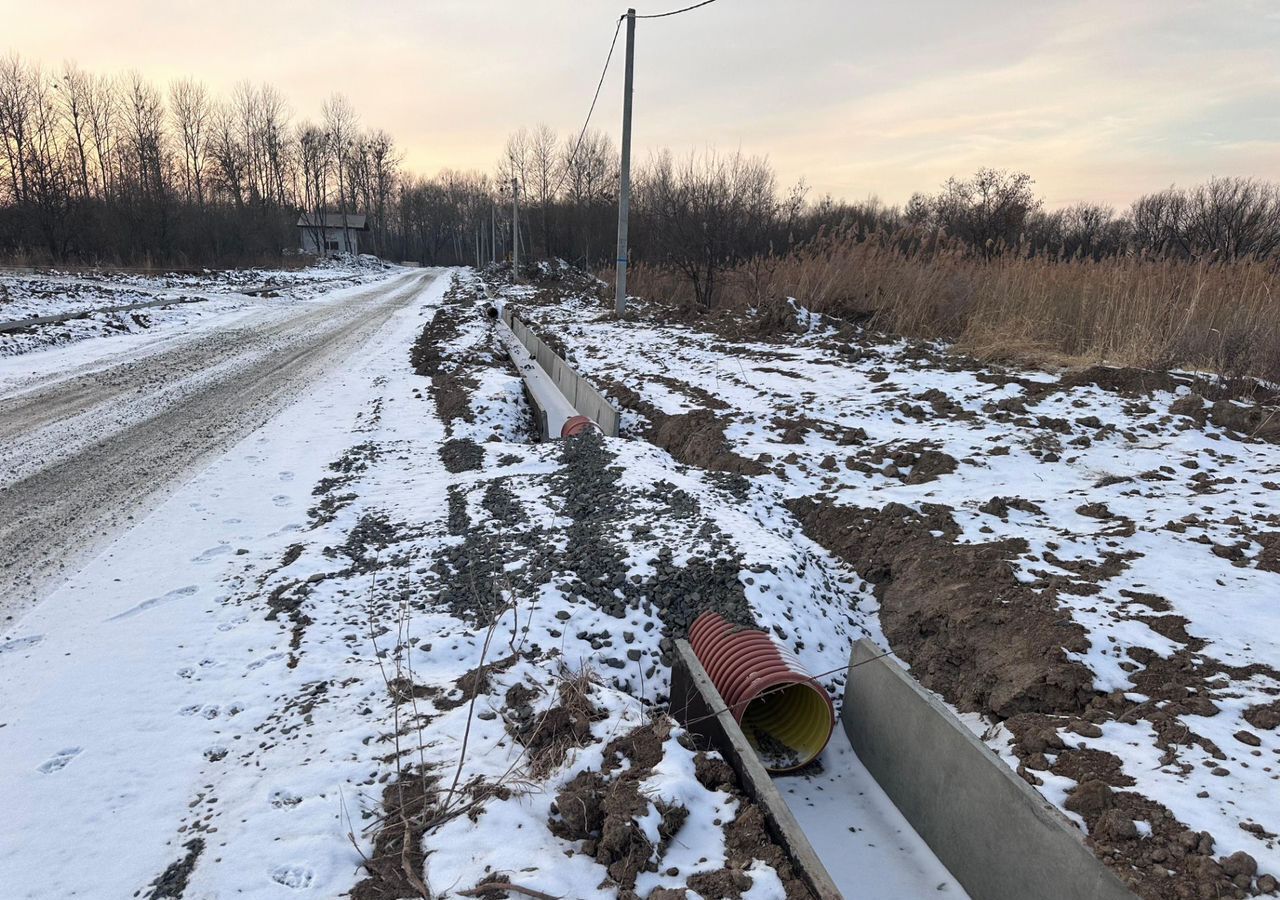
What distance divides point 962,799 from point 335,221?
310 ft

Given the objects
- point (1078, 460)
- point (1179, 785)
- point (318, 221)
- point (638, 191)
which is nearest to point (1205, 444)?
point (1078, 460)

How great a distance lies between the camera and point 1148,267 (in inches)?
380

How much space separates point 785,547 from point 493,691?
250 centimetres

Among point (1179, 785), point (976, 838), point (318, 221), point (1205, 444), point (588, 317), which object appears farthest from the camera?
point (318, 221)

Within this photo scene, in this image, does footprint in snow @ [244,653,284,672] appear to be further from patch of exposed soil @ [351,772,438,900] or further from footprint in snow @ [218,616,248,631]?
patch of exposed soil @ [351,772,438,900]

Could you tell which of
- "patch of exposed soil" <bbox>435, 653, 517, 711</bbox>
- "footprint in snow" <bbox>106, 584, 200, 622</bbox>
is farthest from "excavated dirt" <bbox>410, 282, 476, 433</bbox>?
"patch of exposed soil" <bbox>435, 653, 517, 711</bbox>

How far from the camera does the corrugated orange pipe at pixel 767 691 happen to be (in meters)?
3.59

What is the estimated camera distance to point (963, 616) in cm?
427

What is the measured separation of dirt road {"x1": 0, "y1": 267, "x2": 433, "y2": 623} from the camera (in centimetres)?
511

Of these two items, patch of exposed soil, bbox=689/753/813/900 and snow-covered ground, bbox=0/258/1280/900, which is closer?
patch of exposed soil, bbox=689/753/813/900

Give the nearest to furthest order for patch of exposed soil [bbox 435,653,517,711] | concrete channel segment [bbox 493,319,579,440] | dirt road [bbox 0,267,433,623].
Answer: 1. patch of exposed soil [bbox 435,653,517,711]
2. dirt road [bbox 0,267,433,623]
3. concrete channel segment [bbox 493,319,579,440]

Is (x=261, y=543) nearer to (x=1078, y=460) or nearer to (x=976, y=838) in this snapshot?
(x=976, y=838)

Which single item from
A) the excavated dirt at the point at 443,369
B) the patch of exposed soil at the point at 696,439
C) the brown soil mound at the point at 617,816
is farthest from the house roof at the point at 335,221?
the brown soil mound at the point at 617,816

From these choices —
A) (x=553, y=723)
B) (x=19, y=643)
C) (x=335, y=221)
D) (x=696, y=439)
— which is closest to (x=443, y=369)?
(x=696, y=439)
